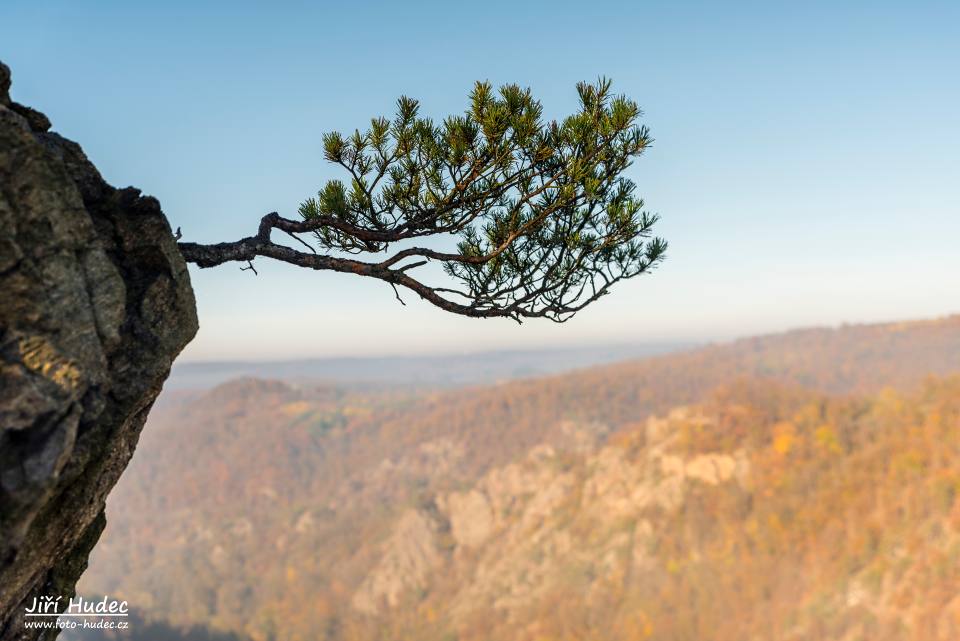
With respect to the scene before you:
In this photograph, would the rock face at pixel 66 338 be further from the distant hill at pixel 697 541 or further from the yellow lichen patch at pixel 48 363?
the distant hill at pixel 697 541

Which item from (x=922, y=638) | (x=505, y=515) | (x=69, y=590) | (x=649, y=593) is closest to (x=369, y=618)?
(x=505, y=515)

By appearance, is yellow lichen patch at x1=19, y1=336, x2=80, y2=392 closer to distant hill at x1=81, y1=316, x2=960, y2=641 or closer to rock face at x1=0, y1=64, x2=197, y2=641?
rock face at x1=0, y1=64, x2=197, y2=641

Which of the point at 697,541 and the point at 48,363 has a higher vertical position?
the point at 48,363

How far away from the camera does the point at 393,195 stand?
5926mm

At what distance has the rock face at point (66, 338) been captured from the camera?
362cm

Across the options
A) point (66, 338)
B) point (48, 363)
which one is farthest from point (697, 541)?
point (48, 363)

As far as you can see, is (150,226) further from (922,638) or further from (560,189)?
(922,638)

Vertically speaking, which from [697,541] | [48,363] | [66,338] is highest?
[66,338]

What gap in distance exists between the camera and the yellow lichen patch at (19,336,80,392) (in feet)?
12.2

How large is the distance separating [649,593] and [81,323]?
393 ft

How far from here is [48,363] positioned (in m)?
3.78

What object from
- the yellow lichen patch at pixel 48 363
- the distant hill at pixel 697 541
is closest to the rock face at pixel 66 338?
the yellow lichen patch at pixel 48 363

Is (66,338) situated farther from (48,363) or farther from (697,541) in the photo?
(697,541)

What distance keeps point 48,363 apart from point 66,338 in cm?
24
